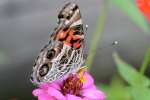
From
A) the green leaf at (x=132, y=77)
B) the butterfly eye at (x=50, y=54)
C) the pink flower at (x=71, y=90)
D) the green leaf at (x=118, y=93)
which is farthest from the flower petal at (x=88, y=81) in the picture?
the green leaf at (x=118, y=93)

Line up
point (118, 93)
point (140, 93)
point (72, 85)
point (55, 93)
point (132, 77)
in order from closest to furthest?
point (55, 93) → point (72, 85) → point (140, 93) → point (132, 77) → point (118, 93)

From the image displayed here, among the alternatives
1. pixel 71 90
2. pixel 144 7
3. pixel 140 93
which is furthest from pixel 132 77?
pixel 71 90

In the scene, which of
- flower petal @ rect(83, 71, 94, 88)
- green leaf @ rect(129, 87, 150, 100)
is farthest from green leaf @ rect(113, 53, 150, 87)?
flower petal @ rect(83, 71, 94, 88)

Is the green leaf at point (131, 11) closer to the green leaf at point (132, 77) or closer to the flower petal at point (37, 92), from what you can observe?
the green leaf at point (132, 77)

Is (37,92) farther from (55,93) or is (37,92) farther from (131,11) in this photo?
(131,11)

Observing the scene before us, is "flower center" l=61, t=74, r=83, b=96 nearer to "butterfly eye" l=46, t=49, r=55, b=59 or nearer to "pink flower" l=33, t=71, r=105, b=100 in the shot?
"pink flower" l=33, t=71, r=105, b=100

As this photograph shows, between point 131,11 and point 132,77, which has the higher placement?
point 131,11

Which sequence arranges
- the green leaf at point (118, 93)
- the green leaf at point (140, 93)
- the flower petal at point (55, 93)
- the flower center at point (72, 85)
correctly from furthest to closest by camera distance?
the green leaf at point (118, 93) < the green leaf at point (140, 93) < the flower center at point (72, 85) < the flower petal at point (55, 93)
